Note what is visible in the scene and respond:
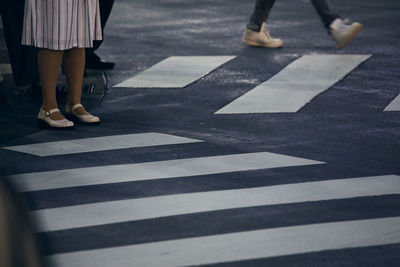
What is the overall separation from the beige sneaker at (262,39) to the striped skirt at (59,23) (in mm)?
3821

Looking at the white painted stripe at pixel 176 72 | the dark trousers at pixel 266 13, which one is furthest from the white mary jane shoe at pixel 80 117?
the dark trousers at pixel 266 13

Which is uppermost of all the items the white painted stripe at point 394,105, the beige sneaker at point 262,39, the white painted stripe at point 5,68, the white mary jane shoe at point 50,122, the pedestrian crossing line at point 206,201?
the pedestrian crossing line at point 206,201

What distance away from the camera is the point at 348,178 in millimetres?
5957

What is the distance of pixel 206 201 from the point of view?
552cm

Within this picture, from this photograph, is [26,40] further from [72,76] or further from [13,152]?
[13,152]

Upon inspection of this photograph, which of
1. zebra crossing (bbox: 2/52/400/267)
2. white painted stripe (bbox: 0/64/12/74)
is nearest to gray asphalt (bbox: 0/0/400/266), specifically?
zebra crossing (bbox: 2/52/400/267)

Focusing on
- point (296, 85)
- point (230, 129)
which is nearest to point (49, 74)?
point (230, 129)

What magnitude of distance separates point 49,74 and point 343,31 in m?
4.01

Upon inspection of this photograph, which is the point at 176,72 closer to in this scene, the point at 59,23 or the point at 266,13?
the point at 266,13

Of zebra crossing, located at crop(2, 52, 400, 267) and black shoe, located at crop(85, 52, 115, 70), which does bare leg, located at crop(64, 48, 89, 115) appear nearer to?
zebra crossing, located at crop(2, 52, 400, 267)

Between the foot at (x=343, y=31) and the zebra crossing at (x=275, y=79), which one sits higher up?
the foot at (x=343, y=31)

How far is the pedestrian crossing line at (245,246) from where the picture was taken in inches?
180

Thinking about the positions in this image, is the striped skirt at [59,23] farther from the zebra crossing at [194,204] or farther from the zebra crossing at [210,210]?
the zebra crossing at [210,210]

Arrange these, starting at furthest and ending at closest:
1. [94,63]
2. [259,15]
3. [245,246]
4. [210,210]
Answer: [259,15] → [94,63] → [210,210] → [245,246]
